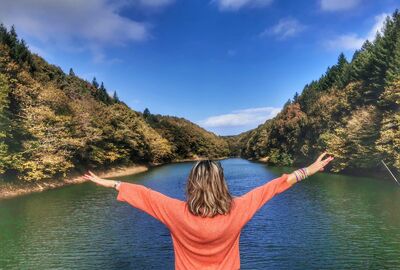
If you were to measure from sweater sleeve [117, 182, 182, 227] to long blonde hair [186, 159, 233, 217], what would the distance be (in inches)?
6.4

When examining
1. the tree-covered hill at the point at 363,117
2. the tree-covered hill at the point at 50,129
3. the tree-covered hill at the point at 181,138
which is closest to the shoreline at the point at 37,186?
the tree-covered hill at the point at 50,129

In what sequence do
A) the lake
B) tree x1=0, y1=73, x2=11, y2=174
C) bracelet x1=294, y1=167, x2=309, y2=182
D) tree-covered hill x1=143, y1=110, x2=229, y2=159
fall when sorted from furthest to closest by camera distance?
tree-covered hill x1=143, y1=110, x2=229, y2=159, tree x1=0, y1=73, x2=11, y2=174, the lake, bracelet x1=294, y1=167, x2=309, y2=182

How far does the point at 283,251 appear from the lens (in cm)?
1925

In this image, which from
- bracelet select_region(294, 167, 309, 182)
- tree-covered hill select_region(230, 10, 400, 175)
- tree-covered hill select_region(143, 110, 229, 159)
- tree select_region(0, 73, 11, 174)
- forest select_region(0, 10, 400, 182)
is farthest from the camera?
tree-covered hill select_region(143, 110, 229, 159)

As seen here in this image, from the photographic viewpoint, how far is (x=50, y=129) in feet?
161

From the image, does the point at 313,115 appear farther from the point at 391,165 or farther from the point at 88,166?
the point at 88,166

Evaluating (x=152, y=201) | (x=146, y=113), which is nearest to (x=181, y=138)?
(x=146, y=113)

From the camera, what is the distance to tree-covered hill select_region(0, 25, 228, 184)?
42.8 meters

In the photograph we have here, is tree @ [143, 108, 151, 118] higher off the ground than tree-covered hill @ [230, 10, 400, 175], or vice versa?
tree @ [143, 108, 151, 118]

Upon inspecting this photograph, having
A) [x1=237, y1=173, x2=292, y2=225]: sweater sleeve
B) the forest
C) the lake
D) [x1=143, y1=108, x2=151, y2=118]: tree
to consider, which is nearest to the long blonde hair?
[x1=237, y1=173, x2=292, y2=225]: sweater sleeve

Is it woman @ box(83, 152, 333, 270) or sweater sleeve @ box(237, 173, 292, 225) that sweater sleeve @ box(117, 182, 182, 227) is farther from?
sweater sleeve @ box(237, 173, 292, 225)

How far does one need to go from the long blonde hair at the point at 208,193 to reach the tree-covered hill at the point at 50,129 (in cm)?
3810

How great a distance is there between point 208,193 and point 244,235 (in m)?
19.8

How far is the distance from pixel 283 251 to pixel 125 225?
1031 centimetres
